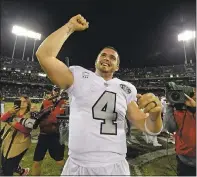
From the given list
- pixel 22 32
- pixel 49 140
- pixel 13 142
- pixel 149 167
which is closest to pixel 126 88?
pixel 13 142

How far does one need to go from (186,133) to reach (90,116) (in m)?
1.92

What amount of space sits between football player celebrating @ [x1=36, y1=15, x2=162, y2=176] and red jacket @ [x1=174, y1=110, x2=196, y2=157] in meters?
1.35

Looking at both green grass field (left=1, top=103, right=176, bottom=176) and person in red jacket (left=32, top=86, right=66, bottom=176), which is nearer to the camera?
person in red jacket (left=32, top=86, right=66, bottom=176)

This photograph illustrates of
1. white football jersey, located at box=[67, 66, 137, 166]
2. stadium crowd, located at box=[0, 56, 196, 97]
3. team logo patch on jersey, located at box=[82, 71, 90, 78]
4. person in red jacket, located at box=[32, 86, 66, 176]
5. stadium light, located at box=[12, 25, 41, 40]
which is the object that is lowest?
person in red jacket, located at box=[32, 86, 66, 176]

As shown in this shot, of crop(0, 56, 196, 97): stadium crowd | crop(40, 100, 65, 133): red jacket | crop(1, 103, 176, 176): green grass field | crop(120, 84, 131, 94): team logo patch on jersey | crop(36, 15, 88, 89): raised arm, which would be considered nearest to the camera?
crop(36, 15, 88, 89): raised arm

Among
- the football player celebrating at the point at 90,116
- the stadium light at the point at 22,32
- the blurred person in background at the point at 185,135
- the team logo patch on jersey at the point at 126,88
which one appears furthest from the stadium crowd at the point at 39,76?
the football player celebrating at the point at 90,116

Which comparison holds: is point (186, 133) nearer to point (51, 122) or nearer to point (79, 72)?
point (79, 72)

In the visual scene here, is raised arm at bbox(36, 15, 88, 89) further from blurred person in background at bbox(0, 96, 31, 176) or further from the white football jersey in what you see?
blurred person in background at bbox(0, 96, 31, 176)

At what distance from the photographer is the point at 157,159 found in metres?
5.35

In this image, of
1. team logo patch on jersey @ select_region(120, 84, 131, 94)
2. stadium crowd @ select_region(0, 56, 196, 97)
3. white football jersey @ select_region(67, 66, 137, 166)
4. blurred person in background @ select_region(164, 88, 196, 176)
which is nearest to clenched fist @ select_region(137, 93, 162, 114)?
white football jersey @ select_region(67, 66, 137, 166)

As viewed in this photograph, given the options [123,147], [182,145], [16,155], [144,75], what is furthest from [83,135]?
[144,75]

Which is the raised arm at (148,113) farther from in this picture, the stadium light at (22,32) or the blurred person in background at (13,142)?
the stadium light at (22,32)

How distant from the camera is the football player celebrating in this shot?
4.90 feet

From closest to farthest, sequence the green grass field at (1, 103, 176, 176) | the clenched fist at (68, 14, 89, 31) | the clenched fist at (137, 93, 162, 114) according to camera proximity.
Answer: the clenched fist at (137, 93, 162, 114)
the clenched fist at (68, 14, 89, 31)
the green grass field at (1, 103, 176, 176)
